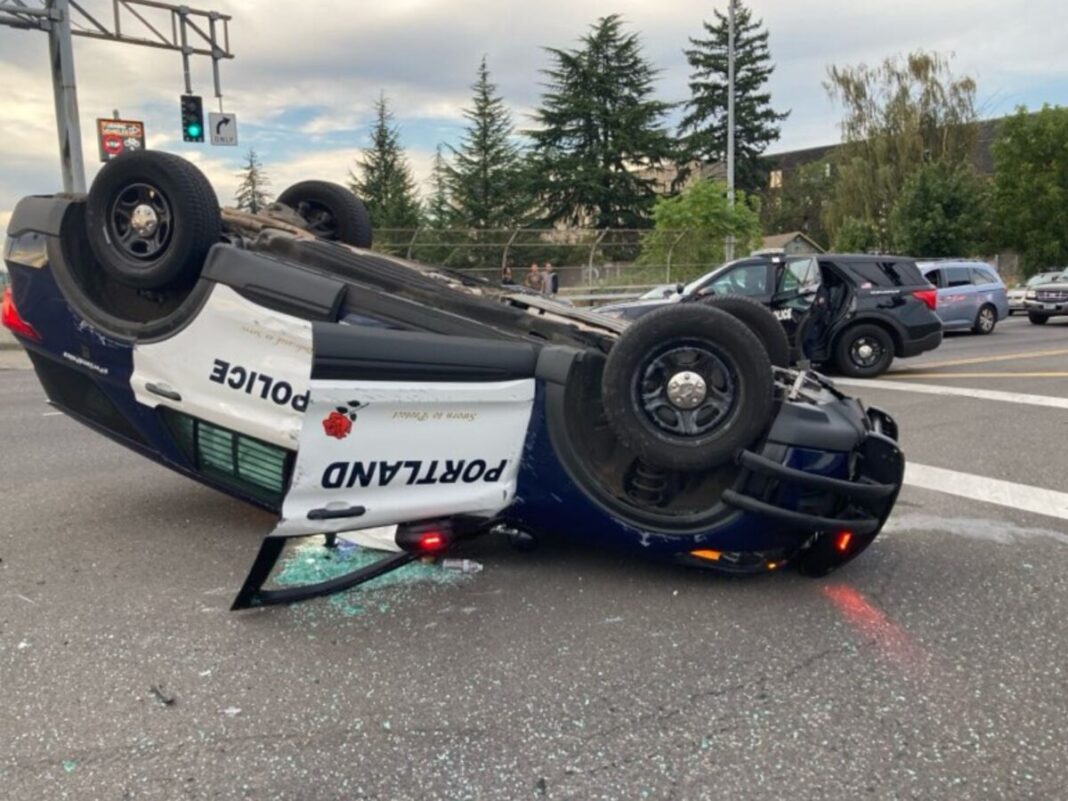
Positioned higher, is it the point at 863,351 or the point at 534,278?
the point at 534,278

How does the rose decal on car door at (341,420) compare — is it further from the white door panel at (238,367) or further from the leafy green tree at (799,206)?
→ the leafy green tree at (799,206)

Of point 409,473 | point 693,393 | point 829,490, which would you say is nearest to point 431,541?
point 409,473

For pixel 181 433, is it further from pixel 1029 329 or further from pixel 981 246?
pixel 981 246

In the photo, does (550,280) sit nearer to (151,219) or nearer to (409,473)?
(151,219)

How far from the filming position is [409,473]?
3.47 meters

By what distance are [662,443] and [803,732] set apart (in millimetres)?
1190

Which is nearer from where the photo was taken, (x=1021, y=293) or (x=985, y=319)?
(x=985, y=319)

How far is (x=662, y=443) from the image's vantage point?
3465 mm

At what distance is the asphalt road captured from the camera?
2496 millimetres

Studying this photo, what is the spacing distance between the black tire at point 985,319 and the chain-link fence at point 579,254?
8.20 m

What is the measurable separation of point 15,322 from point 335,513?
234 cm

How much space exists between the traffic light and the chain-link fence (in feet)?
21.8

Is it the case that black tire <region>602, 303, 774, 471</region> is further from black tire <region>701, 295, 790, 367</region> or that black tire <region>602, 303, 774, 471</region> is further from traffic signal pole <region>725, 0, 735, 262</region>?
traffic signal pole <region>725, 0, 735, 262</region>

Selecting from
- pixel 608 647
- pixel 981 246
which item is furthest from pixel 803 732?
pixel 981 246
